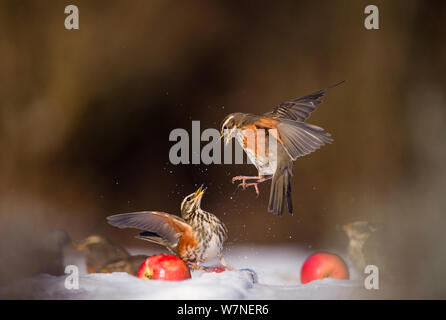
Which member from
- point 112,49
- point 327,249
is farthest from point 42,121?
point 327,249

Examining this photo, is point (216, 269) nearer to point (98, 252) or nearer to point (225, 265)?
point (225, 265)

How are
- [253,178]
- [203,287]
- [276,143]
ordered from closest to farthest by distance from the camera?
[203,287]
[276,143]
[253,178]

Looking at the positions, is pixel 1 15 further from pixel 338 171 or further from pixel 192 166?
pixel 338 171

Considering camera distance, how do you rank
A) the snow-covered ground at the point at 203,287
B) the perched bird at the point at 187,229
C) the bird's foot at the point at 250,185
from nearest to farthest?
1. the snow-covered ground at the point at 203,287
2. the perched bird at the point at 187,229
3. the bird's foot at the point at 250,185

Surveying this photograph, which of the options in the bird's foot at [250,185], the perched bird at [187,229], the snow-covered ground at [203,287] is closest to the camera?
the snow-covered ground at [203,287]

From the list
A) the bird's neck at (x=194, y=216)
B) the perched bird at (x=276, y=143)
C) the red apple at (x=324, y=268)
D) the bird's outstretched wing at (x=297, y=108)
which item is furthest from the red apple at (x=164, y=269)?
the bird's outstretched wing at (x=297, y=108)

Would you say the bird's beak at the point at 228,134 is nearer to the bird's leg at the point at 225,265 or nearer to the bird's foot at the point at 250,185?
the bird's foot at the point at 250,185

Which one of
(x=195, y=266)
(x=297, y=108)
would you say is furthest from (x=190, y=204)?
(x=297, y=108)
